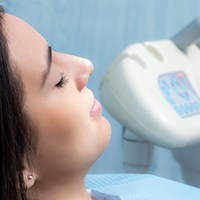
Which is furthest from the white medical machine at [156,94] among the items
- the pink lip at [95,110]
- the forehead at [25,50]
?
the forehead at [25,50]

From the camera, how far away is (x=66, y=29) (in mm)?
1333

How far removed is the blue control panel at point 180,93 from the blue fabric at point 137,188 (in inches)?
6.4

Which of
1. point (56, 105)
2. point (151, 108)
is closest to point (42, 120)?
point (56, 105)

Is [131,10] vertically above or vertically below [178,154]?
above

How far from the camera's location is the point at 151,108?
89cm

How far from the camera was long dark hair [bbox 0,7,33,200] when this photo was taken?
1.87 ft

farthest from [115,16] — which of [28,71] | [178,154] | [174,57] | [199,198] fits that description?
[28,71]

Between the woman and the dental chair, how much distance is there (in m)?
0.22

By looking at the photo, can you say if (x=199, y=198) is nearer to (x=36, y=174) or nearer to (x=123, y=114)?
(x=123, y=114)

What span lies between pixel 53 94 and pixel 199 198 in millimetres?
417

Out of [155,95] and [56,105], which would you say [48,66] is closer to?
[56,105]

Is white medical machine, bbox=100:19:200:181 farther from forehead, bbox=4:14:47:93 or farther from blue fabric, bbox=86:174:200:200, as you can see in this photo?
forehead, bbox=4:14:47:93

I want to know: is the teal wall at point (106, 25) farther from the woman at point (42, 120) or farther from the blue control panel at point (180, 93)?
the woman at point (42, 120)

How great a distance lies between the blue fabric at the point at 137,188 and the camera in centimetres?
86
